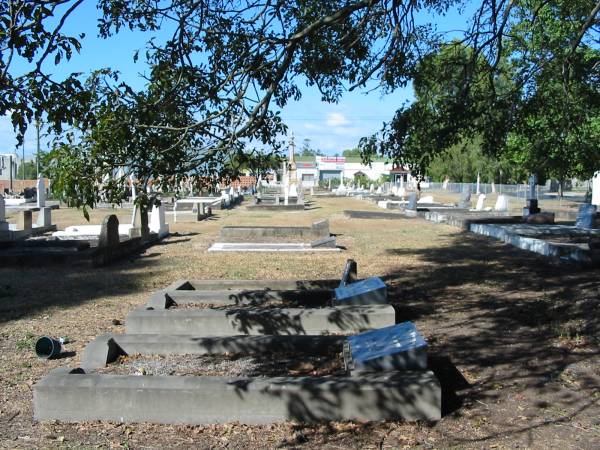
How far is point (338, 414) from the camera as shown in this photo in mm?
4719

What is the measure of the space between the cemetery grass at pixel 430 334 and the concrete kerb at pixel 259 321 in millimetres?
671

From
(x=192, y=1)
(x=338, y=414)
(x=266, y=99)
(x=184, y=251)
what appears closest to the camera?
(x=338, y=414)

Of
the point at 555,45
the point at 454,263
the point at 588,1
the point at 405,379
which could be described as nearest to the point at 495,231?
the point at 454,263

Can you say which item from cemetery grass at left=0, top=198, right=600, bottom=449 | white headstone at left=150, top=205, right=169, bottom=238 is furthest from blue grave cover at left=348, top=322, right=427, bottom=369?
white headstone at left=150, top=205, right=169, bottom=238

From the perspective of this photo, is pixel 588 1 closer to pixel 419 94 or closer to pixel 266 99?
pixel 419 94

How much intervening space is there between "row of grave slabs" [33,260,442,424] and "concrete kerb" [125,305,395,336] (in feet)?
0.04

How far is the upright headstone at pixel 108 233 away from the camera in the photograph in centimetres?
1385

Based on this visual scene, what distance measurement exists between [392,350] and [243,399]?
1.21m

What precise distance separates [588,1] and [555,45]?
1.31 m

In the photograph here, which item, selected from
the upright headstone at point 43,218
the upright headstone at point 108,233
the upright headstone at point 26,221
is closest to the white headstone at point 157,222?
the upright headstone at point 26,221

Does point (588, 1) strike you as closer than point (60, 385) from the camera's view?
No

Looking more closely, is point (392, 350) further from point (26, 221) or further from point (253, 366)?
point (26, 221)

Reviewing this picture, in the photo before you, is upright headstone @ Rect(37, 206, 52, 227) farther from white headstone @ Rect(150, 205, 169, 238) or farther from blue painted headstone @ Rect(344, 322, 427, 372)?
blue painted headstone @ Rect(344, 322, 427, 372)

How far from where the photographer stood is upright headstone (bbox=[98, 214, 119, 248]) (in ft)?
45.4
